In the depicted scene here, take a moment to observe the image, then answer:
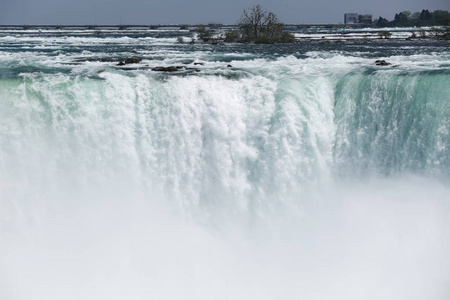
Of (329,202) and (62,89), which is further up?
(62,89)

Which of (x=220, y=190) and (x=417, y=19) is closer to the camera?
(x=220, y=190)

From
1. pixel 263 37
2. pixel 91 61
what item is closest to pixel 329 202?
pixel 91 61

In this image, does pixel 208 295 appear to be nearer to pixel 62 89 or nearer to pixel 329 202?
pixel 329 202

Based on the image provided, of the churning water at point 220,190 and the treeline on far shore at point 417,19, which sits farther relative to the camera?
the treeline on far shore at point 417,19
